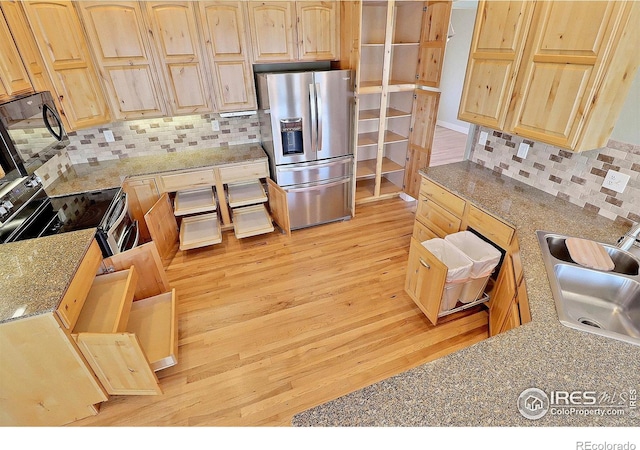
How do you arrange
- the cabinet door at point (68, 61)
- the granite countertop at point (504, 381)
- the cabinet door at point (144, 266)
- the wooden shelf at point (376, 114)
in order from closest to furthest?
the granite countertop at point (504, 381)
the cabinet door at point (144, 266)
the cabinet door at point (68, 61)
the wooden shelf at point (376, 114)

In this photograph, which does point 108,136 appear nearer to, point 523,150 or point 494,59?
point 494,59

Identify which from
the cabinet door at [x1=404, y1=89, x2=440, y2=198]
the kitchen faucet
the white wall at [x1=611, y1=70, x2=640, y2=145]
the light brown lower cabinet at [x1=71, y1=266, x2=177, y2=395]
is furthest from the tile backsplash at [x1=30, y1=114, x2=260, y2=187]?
the kitchen faucet

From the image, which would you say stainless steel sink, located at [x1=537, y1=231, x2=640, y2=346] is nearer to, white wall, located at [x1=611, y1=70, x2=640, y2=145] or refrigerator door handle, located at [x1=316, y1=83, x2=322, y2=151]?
white wall, located at [x1=611, y1=70, x2=640, y2=145]

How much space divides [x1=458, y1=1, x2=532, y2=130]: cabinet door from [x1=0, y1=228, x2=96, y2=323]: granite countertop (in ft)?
8.64

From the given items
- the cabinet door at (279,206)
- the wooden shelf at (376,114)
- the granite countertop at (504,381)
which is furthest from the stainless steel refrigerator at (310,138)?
the granite countertop at (504,381)

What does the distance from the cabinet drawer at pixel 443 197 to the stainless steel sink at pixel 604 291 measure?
2.43 feet

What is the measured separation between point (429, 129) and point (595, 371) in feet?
9.30

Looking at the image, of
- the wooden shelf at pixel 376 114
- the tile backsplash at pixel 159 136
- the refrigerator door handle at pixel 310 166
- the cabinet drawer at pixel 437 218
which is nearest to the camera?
the cabinet drawer at pixel 437 218

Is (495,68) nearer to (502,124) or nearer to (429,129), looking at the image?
(502,124)

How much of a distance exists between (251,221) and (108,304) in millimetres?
1614

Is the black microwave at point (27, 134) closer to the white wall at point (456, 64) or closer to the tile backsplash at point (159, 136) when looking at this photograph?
the tile backsplash at point (159, 136)

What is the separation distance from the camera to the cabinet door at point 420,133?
3279mm
